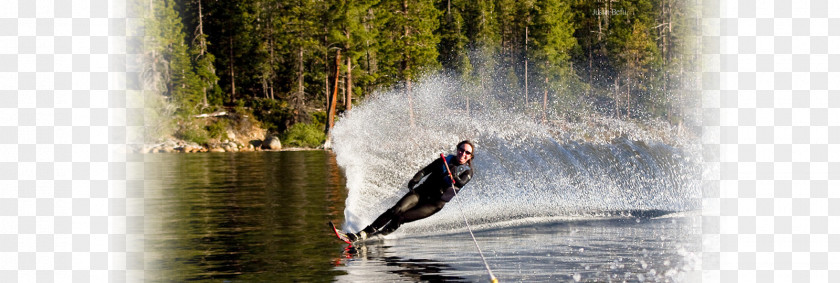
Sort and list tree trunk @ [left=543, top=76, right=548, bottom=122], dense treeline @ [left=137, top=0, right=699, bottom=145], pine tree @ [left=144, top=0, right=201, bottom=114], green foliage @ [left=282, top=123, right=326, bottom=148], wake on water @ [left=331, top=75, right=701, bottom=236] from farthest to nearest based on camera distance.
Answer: tree trunk @ [left=543, top=76, right=548, bottom=122] < dense treeline @ [left=137, top=0, right=699, bottom=145] < green foliage @ [left=282, top=123, right=326, bottom=148] < pine tree @ [left=144, top=0, right=201, bottom=114] < wake on water @ [left=331, top=75, right=701, bottom=236]

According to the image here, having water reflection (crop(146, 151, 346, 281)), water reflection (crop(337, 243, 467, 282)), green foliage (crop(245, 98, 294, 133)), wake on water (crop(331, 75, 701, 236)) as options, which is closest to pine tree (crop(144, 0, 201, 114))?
green foliage (crop(245, 98, 294, 133))

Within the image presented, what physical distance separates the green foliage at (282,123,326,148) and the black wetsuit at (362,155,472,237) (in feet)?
111

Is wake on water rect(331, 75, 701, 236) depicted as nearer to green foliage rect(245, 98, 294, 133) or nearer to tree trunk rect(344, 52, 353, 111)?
tree trunk rect(344, 52, 353, 111)

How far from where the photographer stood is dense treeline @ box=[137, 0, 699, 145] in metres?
47.7

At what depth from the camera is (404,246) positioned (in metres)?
10.8

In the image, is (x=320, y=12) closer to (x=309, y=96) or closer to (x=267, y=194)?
(x=309, y=96)

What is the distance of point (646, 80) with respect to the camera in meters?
60.4

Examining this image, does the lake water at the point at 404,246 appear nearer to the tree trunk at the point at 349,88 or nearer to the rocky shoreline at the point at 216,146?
the rocky shoreline at the point at 216,146

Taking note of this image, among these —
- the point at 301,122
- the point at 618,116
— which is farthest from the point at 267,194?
the point at 618,116

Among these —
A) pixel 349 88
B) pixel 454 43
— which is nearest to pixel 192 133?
pixel 349 88

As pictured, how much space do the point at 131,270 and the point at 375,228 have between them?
125 inches

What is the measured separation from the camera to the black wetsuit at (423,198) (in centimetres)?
1134

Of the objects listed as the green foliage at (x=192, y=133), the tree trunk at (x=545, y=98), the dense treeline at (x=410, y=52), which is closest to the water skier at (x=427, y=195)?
the dense treeline at (x=410, y=52)

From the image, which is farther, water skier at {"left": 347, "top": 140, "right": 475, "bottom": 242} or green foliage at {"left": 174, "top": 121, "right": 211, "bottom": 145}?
green foliage at {"left": 174, "top": 121, "right": 211, "bottom": 145}
